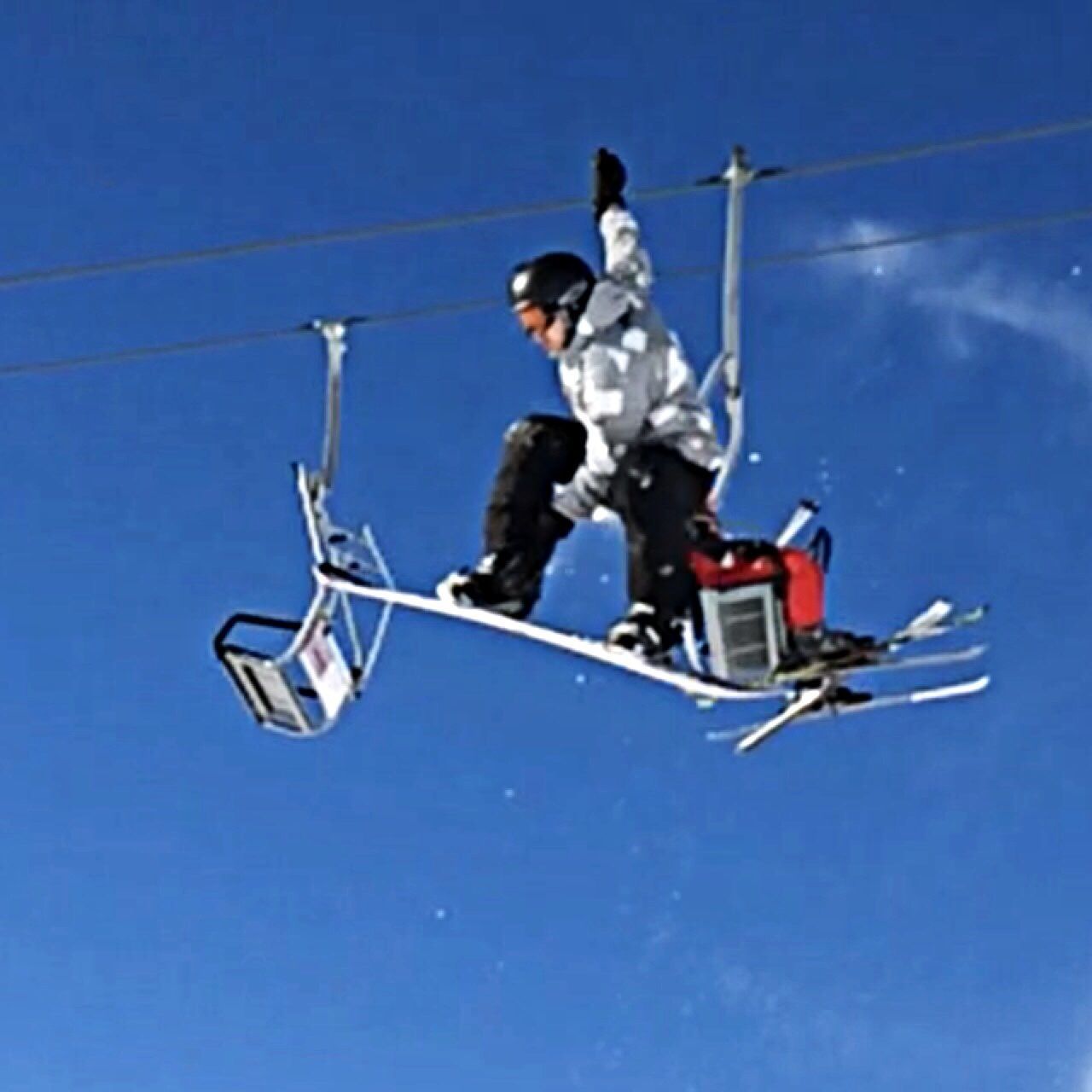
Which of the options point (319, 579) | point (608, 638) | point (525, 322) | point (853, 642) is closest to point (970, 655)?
point (853, 642)

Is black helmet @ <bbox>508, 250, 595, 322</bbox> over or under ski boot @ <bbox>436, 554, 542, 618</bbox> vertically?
over

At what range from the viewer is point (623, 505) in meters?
10.8

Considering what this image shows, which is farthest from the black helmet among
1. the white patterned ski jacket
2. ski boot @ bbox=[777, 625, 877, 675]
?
ski boot @ bbox=[777, 625, 877, 675]

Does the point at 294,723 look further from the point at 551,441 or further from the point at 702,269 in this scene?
the point at 702,269

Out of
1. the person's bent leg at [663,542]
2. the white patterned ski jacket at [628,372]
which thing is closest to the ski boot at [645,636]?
the person's bent leg at [663,542]

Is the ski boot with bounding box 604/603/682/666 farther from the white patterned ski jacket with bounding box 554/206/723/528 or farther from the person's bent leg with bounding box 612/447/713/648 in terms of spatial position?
the white patterned ski jacket with bounding box 554/206/723/528

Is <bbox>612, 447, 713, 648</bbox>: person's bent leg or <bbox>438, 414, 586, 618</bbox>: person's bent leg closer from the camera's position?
<bbox>612, 447, 713, 648</bbox>: person's bent leg

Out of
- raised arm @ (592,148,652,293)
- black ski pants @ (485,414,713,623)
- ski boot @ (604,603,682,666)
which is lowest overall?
ski boot @ (604,603,682,666)

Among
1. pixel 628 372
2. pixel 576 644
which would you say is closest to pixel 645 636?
pixel 576 644

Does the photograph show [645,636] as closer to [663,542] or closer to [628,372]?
[663,542]

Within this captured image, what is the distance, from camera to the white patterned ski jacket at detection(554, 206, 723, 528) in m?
10.6

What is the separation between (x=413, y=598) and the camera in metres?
11.3

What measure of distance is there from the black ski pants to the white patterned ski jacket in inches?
3.3

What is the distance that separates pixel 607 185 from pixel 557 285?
0.51 meters
